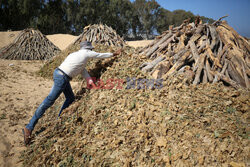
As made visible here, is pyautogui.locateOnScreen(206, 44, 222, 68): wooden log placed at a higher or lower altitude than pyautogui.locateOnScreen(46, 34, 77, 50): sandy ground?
lower

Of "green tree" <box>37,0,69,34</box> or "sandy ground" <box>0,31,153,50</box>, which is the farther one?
"green tree" <box>37,0,69,34</box>

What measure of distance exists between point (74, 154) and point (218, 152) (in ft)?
6.58

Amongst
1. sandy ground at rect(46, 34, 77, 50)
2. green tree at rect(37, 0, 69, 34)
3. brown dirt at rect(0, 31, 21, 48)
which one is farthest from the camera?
green tree at rect(37, 0, 69, 34)

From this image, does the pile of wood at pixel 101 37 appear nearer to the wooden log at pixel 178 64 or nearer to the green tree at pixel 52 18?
the wooden log at pixel 178 64

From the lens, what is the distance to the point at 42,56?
1041cm

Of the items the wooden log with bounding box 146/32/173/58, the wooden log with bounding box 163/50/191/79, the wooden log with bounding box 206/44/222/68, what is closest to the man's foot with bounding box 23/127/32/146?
the wooden log with bounding box 163/50/191/79

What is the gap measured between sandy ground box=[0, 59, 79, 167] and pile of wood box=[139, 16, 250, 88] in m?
3.01

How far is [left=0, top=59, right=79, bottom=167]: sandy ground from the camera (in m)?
2.68

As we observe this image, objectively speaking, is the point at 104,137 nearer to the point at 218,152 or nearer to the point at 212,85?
the point at 218,152

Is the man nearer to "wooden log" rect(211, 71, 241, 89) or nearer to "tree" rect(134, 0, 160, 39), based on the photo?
"wooden log" rect(211, 71, 241, 89)

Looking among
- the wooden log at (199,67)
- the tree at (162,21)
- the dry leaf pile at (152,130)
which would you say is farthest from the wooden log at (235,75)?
the tree at (162,21)

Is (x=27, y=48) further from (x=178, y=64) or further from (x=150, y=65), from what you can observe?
(x=178, y=64)

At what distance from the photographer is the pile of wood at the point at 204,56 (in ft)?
11.6

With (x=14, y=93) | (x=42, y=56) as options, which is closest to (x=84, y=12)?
(x=42, y=56)
